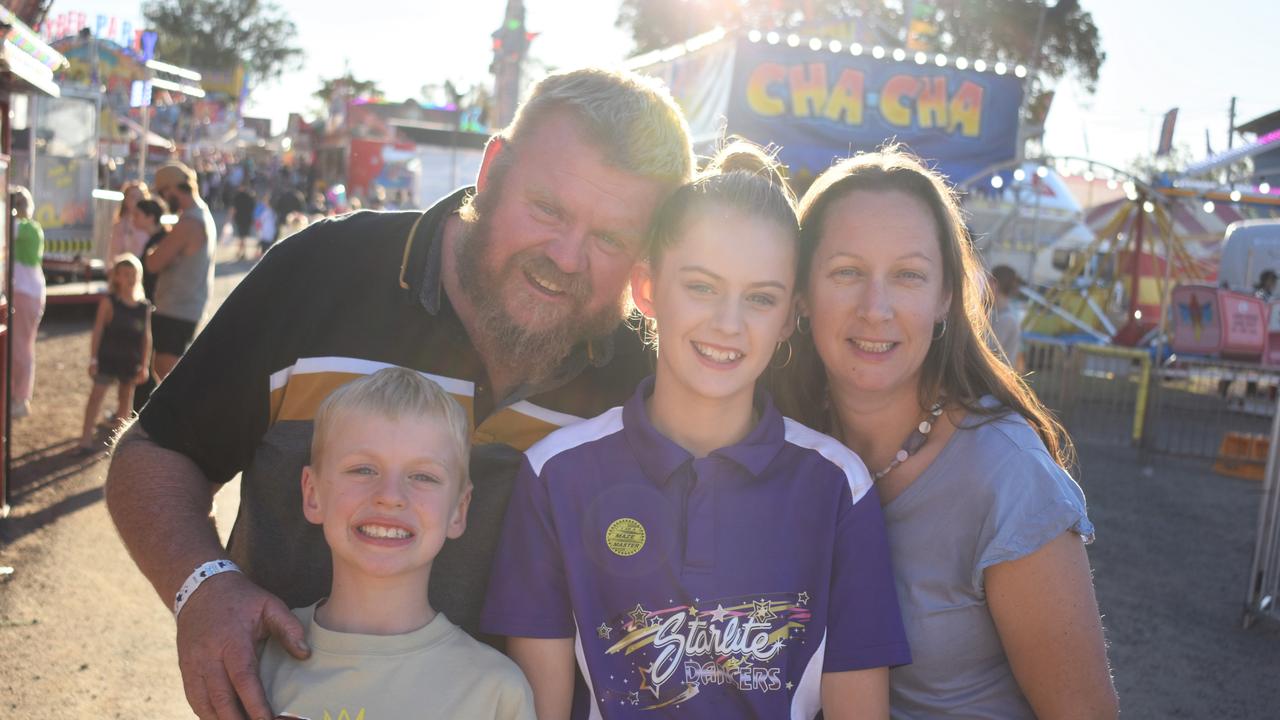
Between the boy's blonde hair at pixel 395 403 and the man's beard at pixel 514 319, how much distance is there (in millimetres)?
338

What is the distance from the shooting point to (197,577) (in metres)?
2.38

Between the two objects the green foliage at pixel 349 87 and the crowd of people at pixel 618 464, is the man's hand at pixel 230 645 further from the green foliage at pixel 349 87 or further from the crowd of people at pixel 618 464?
the green foliage at pixel 349 87

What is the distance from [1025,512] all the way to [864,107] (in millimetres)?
10209

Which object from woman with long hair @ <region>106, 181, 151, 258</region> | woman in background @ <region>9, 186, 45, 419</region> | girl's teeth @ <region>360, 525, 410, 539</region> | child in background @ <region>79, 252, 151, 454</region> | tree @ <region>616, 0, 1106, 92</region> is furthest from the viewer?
tree @ <region>616, 0, 1106, 92</region>

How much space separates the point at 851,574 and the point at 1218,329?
Answer: 10333mm

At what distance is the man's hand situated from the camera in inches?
86.4

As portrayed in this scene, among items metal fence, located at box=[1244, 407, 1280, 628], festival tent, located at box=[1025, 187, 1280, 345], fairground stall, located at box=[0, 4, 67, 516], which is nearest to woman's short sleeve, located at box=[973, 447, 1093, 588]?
metal fence, located at box=[1244, 407, 1280, 628]

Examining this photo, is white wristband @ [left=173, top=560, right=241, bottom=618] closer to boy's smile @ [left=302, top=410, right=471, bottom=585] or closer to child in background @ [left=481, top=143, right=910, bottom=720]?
boy's smile @ [left=302, top=410, right=471, bottom=585]

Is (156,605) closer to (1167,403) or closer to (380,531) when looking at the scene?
(380,531)

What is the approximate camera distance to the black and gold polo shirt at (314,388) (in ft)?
8.61

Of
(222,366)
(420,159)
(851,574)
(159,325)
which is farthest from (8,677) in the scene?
(420,159)

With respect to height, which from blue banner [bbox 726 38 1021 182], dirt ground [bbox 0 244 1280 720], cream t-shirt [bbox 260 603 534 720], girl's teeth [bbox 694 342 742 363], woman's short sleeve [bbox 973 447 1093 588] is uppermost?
blue banner [bbox 726 38 1021 182]

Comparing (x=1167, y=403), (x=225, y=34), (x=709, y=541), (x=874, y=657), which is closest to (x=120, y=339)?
(x=709, y=541)

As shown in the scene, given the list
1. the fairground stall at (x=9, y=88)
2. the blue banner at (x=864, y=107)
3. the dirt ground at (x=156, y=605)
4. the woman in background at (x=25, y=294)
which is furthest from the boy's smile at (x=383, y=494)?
the blue banner at (x=864, y=107)
